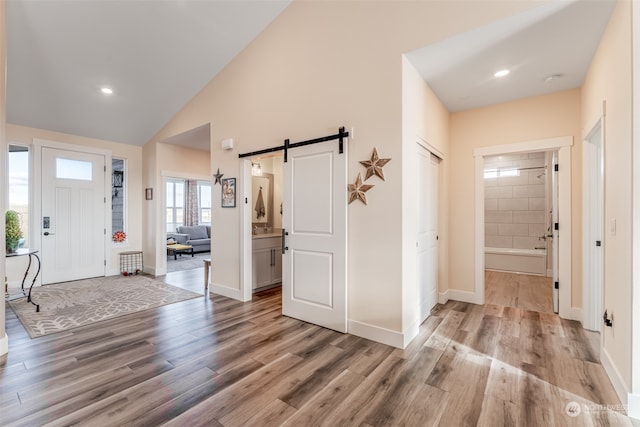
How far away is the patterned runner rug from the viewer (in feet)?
10.9

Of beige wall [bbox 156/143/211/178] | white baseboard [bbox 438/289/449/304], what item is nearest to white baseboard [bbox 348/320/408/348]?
white baseboard [bbox 438/289/449/304]

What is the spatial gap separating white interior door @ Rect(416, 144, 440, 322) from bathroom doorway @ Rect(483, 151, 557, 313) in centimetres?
201

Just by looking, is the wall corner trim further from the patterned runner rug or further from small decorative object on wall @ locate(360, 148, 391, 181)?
the patterned runner rug

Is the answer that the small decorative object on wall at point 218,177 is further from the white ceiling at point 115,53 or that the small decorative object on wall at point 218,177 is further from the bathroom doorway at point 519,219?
the bathroom doorway at point 519,219

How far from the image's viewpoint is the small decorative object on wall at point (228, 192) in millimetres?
4238

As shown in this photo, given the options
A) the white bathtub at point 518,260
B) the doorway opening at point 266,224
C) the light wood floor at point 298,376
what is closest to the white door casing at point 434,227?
the light wood floor at point 298,376

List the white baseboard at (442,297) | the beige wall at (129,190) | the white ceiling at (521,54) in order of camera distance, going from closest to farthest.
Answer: the white ceiling at (521,54), the white baseboard at (442,297), the beige wall at (129,190)

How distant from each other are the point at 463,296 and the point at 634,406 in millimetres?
2298

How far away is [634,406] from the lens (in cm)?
179

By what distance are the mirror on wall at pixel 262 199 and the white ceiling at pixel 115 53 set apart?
1.83m

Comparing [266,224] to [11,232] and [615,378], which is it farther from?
[615,378]

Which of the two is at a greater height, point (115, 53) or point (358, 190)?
point (115, 53)

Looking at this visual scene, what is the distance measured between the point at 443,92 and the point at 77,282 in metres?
6.65

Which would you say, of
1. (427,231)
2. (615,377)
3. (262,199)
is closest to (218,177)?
(262,199)
